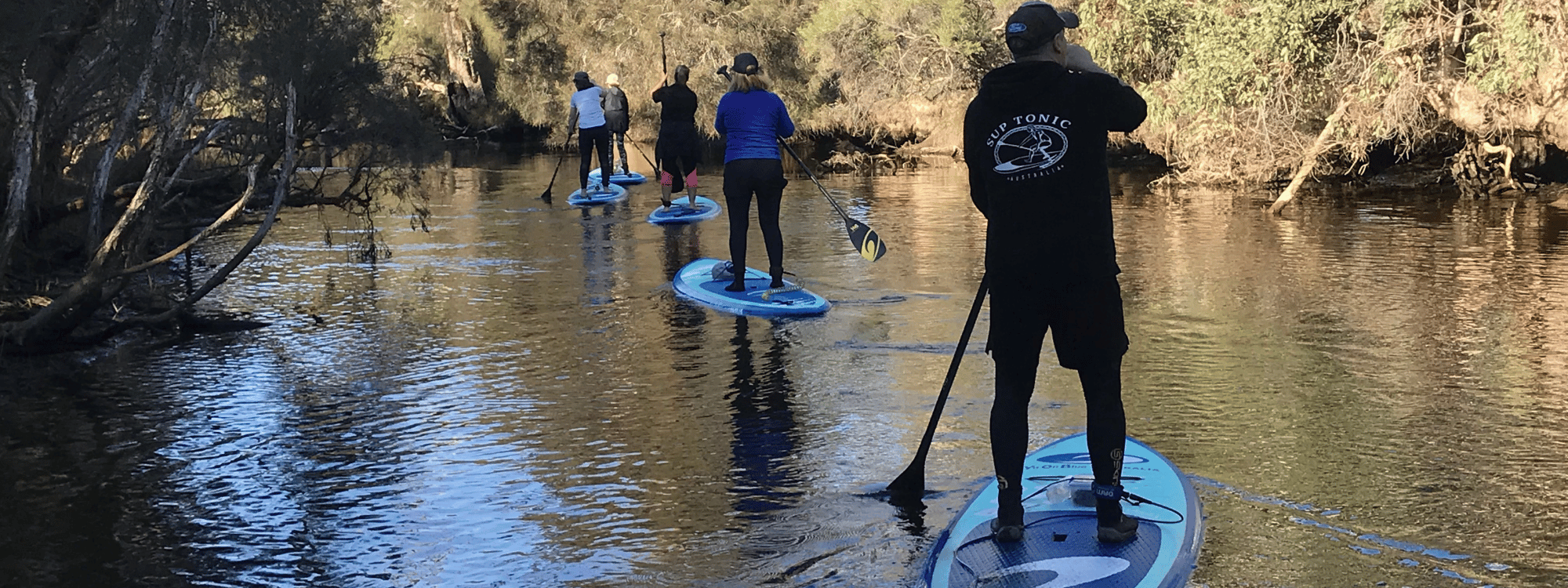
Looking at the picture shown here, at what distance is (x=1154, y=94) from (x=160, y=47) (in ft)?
50.6

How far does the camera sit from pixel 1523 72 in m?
15.2

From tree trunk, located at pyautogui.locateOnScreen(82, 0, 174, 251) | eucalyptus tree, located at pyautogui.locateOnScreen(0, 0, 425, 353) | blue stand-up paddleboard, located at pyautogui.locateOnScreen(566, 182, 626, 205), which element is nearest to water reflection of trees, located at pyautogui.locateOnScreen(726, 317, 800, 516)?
eucalyptus tree, located at pyautogui.locateOnScreen(0, 0, 425, 353)

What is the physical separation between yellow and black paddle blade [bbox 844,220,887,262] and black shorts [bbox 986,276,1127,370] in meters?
4.78

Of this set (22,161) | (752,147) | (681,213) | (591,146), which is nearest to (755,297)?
(752,147)

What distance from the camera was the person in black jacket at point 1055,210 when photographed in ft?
14.2

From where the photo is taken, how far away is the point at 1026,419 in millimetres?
4633

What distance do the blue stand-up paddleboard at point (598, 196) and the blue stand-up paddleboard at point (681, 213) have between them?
82.6 inches

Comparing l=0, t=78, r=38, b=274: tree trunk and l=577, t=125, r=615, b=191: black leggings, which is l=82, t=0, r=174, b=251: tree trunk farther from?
l=577, t=125, r=615, b=191: black leggings

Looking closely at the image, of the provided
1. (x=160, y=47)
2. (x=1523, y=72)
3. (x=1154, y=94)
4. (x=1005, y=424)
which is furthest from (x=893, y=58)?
(x=1005, y=424)

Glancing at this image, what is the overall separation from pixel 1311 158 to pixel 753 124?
408 inches

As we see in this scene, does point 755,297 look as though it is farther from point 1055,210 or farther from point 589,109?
point 589,109

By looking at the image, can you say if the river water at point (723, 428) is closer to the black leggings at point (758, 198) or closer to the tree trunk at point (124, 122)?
the black leggings at point (758, 198)

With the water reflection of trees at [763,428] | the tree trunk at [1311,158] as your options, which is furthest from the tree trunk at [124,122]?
the tree trunk at [1311,158]

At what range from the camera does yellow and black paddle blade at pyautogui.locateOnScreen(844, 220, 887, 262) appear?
31.6ft
